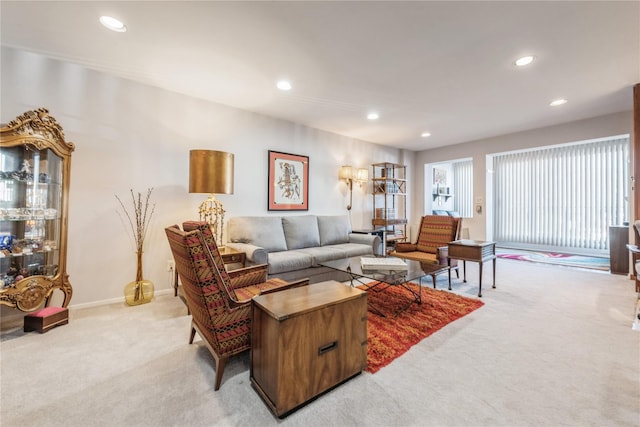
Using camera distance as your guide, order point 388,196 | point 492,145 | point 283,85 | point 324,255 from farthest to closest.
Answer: point 388,196
point 492,145
point 324,255
point 283,85

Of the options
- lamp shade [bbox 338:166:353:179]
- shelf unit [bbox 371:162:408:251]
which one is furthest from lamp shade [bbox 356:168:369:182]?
shelf unit [bbox 371:162:408:251]

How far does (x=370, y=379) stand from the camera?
1.57 meters

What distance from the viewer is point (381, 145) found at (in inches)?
229

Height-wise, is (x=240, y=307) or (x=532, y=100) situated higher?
(x=532, y=100)

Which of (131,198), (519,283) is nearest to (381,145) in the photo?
(519,283)

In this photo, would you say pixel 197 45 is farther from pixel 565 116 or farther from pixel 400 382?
pixel 565 116

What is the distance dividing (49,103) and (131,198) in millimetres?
1096

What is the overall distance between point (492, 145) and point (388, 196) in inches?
89.5

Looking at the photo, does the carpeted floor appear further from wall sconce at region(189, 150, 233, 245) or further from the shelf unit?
wall sconce at region(189, 150, 233, 245)

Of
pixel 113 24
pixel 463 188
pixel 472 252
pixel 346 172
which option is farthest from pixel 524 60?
pixel 463 188

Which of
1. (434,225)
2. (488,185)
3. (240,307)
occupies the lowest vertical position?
(240,307)

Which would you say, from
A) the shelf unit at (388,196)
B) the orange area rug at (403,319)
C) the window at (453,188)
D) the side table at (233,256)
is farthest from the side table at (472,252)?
the window at (453,188)

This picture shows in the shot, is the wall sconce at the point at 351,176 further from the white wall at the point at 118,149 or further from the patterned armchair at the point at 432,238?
the white wall at the point at 118,149

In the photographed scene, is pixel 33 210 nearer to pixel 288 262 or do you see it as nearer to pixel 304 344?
pixel 288 262
